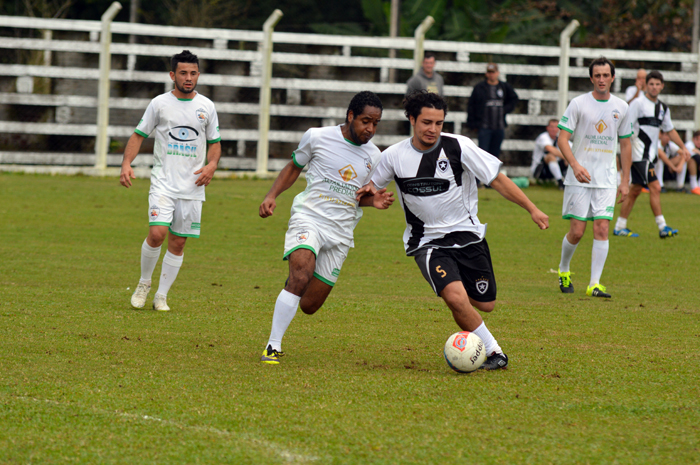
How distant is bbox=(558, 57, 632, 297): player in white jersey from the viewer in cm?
908

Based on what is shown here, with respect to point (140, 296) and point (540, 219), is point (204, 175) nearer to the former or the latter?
point (140, 296)

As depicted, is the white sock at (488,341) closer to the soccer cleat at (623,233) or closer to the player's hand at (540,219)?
the player's hand at (540,219)

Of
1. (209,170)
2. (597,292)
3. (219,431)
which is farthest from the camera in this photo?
(597,292)

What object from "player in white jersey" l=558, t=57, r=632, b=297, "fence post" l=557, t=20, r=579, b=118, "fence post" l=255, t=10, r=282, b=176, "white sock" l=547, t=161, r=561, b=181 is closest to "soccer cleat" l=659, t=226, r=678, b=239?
"player in white jersey" l=558, t=57, r=632, b=297

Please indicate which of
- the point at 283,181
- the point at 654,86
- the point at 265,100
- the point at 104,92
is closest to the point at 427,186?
the point at 283,181

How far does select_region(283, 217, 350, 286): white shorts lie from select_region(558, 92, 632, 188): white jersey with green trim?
3891mm

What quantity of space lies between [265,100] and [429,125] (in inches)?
Result: 530

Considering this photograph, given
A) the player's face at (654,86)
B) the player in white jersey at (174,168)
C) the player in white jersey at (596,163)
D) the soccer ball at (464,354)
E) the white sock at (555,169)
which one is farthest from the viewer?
the white sock at (555,169)

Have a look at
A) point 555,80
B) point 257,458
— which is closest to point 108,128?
point 555,80

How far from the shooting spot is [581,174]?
8727mm

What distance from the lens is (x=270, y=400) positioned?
4645mm

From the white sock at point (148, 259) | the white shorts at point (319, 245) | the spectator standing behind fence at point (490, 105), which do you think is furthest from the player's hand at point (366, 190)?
the spectator standing behind fence at point (490, 105)

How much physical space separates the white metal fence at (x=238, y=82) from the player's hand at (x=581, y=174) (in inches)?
427

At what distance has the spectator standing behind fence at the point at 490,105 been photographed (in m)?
17.6
